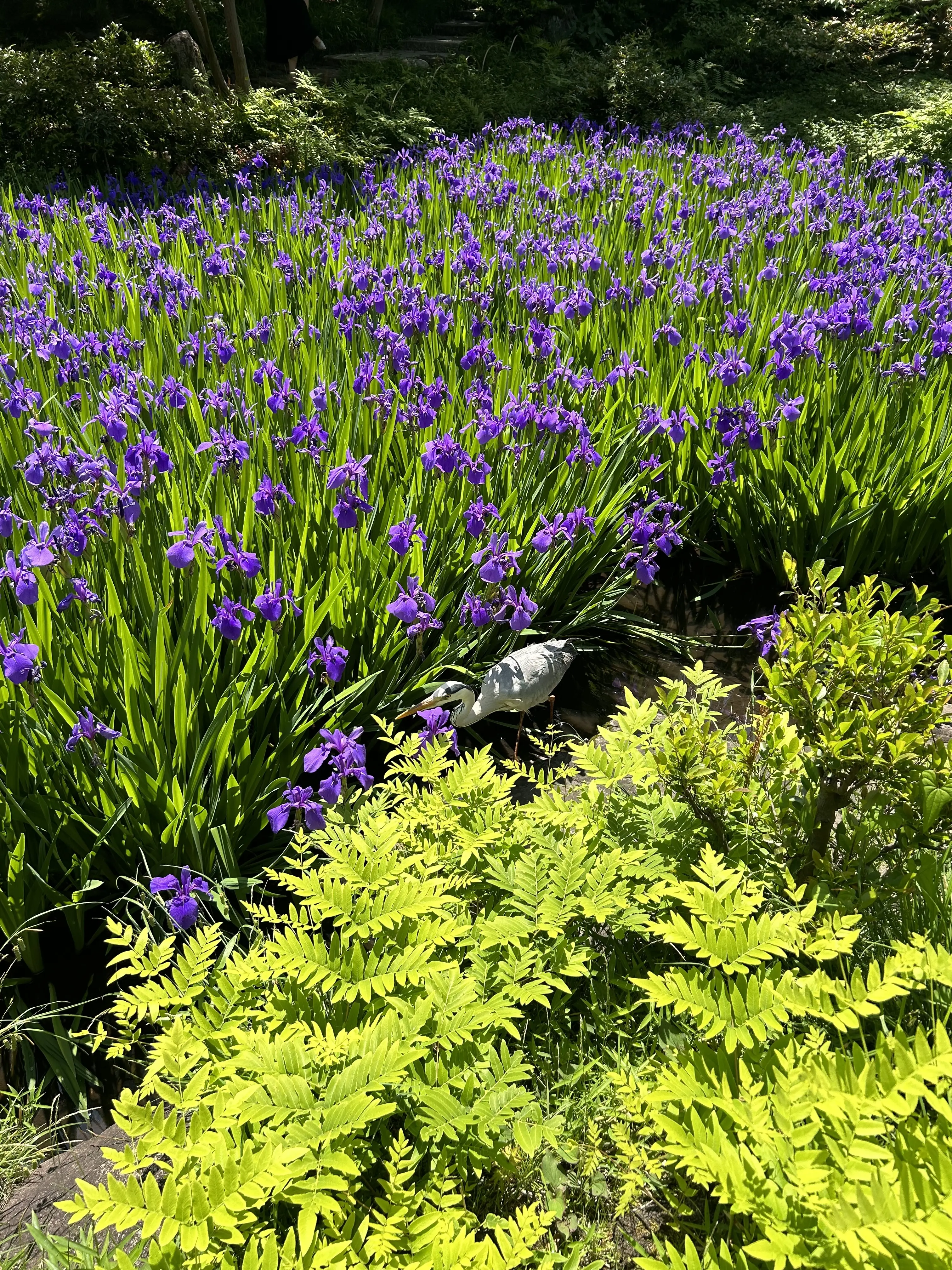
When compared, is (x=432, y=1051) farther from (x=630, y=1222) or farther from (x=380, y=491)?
(x=380, y=491)

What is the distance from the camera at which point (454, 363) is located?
3.14 meters

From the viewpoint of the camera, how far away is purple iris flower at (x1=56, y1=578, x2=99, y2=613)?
73.9 inches

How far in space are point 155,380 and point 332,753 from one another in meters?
1.88

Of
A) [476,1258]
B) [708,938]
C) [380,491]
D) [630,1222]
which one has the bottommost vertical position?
[630,1222]

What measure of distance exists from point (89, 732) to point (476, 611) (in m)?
0.96

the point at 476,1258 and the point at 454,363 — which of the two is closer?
the point at 476,1258

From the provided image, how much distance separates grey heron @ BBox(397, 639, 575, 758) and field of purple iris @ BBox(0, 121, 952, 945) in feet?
0.41

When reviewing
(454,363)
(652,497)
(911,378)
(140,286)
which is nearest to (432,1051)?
(652,497)

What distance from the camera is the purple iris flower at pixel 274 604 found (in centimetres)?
188

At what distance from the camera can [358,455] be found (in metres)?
2.69

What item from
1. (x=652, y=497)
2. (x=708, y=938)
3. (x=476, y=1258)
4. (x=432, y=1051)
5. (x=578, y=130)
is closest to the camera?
(x=476, y=1258)

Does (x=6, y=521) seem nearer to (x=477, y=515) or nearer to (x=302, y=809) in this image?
(x=302, y=809)

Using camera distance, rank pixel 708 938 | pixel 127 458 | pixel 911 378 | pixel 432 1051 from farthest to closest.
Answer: pixel 911 378 < pixel 127 458 < pixel 432 1051 < pixel 708 938

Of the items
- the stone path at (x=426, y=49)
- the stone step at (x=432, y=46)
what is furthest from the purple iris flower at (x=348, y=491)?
the stone step at (x=432, y=46)
